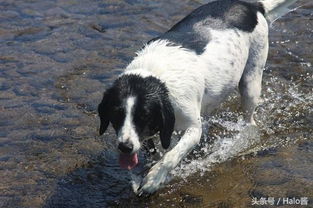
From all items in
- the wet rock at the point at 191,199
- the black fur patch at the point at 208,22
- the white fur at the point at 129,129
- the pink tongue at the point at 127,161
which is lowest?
the wet rock at the point at 191,199

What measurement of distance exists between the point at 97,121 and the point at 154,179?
169 centimetres

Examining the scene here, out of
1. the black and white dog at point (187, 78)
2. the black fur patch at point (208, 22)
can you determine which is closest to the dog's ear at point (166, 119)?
the black and white dog at point (187, 78)

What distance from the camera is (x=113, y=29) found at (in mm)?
8258

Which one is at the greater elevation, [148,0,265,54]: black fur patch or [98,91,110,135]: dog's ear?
[148,0,265,54]: black fur patch

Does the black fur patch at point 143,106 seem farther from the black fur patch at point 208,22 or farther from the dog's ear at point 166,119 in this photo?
the black fur patch at point 208,22

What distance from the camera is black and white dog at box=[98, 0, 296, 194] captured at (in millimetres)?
4523

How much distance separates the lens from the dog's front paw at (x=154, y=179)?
460 centimetres

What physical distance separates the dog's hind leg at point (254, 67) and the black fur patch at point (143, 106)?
58.0 inches

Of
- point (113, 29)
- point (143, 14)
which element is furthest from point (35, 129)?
point (143, 14)

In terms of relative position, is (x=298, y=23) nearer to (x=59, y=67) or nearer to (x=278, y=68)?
(x=278, y=68)

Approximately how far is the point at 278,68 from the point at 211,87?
2242 millimetres

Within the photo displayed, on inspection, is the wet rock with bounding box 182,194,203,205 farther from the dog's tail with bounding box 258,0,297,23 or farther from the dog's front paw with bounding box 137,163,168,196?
the dog's tail with bounding box 258,0,297,23

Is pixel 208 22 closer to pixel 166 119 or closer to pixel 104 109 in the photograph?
pixel 166 119

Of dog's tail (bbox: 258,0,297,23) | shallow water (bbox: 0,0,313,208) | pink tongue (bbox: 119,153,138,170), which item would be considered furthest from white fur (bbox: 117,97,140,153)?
dog's tail (bbox: 258,0,297,23)
